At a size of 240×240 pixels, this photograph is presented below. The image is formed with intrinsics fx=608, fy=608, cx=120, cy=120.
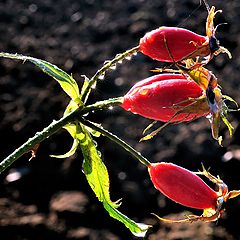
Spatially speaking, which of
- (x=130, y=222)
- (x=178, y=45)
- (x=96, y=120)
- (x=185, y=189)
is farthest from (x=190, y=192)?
(x=96, y=120)

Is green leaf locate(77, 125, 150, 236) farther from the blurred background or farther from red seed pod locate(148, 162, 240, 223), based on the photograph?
the blurred background

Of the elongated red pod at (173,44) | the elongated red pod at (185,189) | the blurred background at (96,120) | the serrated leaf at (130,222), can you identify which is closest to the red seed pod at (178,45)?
the elongated red pod at (173,44)

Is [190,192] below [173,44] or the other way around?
below

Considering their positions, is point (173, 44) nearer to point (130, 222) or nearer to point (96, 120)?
point (130, 222)

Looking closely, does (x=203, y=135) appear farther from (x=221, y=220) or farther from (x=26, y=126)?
(x=26, y=126)

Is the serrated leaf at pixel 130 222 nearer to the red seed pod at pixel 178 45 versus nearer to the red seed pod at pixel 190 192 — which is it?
the red seed pod at pixel 190 192

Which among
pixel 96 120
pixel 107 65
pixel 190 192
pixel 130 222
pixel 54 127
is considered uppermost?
pixel 107 65
